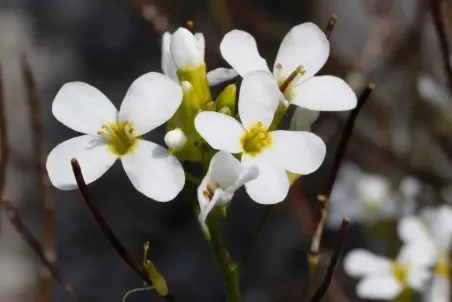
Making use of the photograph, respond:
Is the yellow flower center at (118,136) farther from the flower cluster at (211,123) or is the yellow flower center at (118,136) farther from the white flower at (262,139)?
the white flower at (262,139)

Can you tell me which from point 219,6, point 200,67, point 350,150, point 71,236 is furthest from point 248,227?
point 200,67

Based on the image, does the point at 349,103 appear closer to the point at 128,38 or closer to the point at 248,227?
the point at 248,227

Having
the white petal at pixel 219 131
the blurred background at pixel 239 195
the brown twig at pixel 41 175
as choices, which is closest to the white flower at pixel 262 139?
the white petal at pixel 219 131

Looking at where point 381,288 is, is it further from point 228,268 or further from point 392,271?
point 228,268

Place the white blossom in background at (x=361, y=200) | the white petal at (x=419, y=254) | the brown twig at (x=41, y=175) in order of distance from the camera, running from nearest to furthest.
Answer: the brown twig at (x=41, y=175) → the white petal at (x=419, y=254) → the white blossom in background at (x=361, y=200)

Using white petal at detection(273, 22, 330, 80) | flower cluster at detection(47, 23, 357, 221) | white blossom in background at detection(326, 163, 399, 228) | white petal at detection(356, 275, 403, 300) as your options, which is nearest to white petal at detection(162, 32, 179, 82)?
flower cluster at detection(47, 23, 357, 221)

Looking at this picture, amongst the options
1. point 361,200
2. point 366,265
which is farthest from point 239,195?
point 366,265
